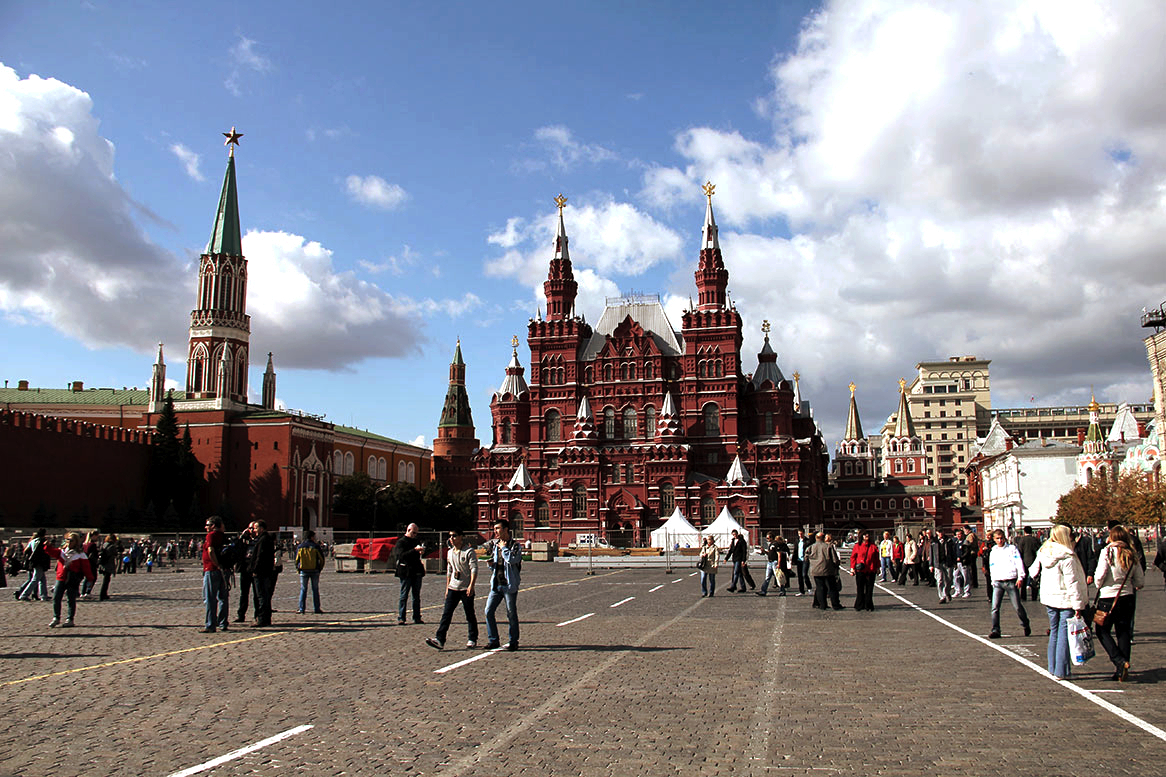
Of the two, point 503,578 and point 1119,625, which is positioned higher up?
point 503,578

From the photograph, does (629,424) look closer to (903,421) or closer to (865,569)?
(865,569)

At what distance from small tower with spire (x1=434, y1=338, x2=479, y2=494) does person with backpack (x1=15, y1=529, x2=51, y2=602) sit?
90.1m

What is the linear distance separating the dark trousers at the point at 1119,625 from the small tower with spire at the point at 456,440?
10426 cm

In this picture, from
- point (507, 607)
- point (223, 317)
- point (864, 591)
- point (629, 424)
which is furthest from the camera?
point (223, 317)

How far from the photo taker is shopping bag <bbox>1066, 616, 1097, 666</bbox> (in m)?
9.74

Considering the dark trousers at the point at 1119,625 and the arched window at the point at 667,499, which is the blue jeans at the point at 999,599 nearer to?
the dark trousers at the point at 1119,625

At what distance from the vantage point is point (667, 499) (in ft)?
234

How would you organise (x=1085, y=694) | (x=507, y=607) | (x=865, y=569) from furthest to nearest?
(x=865, y=569) < (x=507, y=607) < (x=1085, y=694)

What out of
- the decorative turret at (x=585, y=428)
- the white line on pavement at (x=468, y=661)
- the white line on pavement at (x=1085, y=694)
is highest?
the decorative turret at (x=585, y=428)

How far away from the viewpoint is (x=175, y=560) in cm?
4312

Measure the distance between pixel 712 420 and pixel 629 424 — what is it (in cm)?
679

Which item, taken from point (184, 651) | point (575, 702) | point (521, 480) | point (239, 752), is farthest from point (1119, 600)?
point (521, 480)

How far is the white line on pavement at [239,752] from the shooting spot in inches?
247

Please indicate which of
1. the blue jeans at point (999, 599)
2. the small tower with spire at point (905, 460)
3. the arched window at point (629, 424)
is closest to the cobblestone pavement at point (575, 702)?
the blue jeans at point (999, 599)
